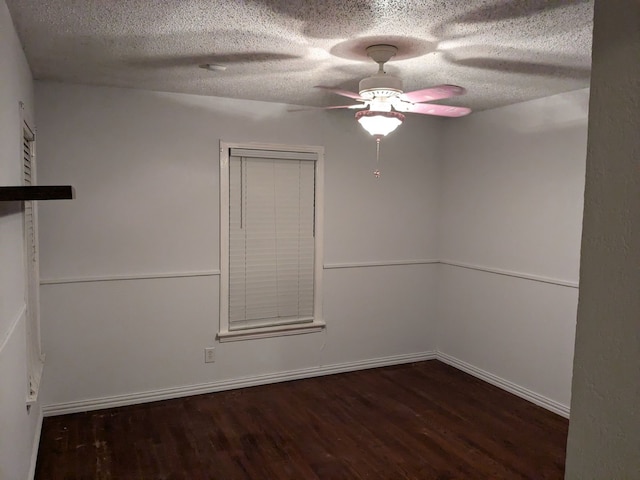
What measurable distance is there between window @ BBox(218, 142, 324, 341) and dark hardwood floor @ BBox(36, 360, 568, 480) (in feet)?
1.96

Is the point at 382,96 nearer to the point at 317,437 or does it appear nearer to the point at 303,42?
the point at 303,42

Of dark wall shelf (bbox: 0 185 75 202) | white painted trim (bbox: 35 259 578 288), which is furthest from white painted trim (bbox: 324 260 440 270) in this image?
dark wall shelf (bbox: 0 185 75 202)

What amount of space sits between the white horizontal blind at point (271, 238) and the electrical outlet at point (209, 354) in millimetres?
237

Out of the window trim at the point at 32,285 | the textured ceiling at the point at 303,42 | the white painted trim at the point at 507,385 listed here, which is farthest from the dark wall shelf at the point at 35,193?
the white painted trim at the point at 507,385

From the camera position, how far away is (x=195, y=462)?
3.07m

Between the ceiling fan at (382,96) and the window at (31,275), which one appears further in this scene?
the window at (31,275)

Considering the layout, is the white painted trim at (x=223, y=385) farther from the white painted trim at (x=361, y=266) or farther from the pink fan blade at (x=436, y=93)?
the pink fan blade at (x=436, y=93)

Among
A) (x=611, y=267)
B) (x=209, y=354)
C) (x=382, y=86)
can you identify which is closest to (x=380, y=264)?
(x=209, y=354)

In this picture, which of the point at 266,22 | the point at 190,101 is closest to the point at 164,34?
the point at 266,22

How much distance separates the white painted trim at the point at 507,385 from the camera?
3.88 meters

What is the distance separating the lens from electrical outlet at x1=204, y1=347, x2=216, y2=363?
4.13 meters

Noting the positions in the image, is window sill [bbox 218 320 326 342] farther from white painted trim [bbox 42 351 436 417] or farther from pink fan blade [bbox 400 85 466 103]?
pink fan blade [bbox 400 85 466 103]

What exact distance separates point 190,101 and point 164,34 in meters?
1.46

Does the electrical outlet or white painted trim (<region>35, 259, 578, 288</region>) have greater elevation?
white painted trim (<region>35, 259, 578, 288</region>)
